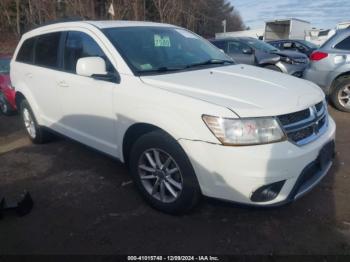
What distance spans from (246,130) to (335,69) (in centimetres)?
492

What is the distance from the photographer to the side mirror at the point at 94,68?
3.39 meters

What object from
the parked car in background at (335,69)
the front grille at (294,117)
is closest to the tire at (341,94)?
the parked car in background at (335,69)

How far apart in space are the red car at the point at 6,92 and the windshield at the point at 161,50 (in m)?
4.19

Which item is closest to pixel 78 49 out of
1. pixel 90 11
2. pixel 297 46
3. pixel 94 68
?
pixel 94 68

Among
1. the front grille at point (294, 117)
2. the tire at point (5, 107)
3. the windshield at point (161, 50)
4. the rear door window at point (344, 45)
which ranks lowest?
the tire at point (5, 107)

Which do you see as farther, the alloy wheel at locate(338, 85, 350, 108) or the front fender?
the alloy wheel at locate(338, 85, 350, 108)

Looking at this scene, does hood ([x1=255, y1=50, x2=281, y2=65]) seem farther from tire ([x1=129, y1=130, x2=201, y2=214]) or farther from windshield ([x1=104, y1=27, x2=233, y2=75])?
tire ([x1=129, y1=130, x2=201, y2=214])

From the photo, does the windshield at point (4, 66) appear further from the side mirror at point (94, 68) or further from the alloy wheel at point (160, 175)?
the alloy wheel at point (160, 175)

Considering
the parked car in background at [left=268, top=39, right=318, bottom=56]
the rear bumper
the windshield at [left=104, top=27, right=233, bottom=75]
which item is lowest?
the rear bumper

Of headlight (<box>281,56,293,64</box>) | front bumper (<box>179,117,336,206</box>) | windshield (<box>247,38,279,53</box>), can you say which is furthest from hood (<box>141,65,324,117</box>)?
windshield (<box>247,38,279,53</box>)

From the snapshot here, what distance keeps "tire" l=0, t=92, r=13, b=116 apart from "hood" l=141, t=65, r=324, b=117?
548cm

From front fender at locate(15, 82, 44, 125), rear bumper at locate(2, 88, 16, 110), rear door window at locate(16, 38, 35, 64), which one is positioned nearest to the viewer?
front fender at locate(15, 82, 44, 125)

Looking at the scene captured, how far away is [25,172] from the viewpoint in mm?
4535

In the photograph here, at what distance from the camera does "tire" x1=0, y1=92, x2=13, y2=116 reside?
760 cm
